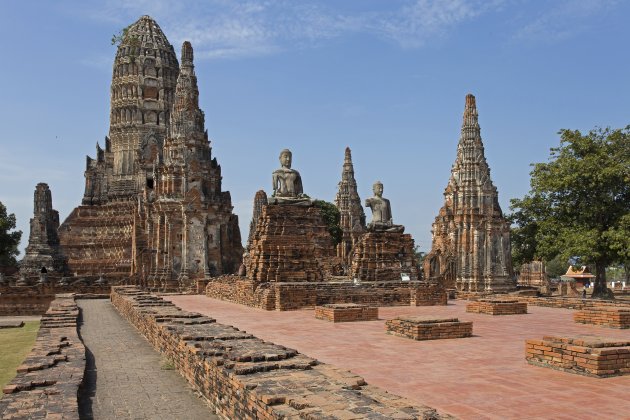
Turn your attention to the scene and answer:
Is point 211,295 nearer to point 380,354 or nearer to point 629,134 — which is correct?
point 380,354

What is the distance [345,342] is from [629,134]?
18100mm

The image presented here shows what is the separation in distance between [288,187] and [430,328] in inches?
360

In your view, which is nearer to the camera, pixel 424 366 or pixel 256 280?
pixel 424 366

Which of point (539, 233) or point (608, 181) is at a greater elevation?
point (608, 181)

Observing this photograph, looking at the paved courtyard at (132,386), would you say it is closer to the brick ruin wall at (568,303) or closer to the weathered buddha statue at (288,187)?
the weathered buddha statue at (288,187)

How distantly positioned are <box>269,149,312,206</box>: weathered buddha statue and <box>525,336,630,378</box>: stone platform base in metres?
11.0

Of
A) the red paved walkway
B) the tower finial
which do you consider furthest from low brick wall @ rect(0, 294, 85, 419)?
the tower finial

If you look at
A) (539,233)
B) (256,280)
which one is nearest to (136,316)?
(256,280)

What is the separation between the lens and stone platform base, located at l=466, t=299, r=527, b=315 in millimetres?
14062

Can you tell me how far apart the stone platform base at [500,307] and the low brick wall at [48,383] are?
28.6 ft

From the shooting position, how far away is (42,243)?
37.4m

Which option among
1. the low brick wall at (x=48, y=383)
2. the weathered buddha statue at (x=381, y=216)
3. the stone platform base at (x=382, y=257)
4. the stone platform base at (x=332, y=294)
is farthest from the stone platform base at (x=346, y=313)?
the weathered buddha statue at (x=381, y=216)

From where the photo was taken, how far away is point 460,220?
1139 inches

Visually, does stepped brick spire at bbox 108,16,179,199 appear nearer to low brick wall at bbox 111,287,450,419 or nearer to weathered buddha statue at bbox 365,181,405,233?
weathered buddha statue at bbox 365,181,405,233
